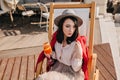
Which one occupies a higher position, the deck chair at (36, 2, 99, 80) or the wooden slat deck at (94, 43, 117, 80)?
the deck chair at (36, 2, 99, 80)

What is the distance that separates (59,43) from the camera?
10.3 ft

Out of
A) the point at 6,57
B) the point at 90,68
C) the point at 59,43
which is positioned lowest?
the point at 6,57

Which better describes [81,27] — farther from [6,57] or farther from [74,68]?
[6,57]

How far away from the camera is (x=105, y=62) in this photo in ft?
14.6

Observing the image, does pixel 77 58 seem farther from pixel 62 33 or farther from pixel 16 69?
pixel 16 69

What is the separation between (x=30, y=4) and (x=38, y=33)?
1.34m

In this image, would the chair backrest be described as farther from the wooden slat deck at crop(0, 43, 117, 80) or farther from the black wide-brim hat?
the wooden slat deck at crop(0, 43, 117, 80)

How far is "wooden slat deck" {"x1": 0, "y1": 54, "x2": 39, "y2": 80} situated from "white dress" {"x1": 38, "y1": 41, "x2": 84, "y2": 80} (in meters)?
0.96

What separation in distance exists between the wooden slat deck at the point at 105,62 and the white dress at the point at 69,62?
1.01 metres

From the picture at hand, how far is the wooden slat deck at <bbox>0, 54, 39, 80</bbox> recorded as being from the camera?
3981 millimetres

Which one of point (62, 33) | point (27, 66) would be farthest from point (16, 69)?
point (62, 33)

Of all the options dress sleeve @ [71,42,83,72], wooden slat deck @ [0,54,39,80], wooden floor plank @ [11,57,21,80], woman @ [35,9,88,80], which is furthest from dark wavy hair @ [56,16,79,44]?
wooden floor plank @ [11,57,21,80]

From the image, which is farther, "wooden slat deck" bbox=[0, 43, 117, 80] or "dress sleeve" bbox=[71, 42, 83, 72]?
"wooden slat deck" bbox=[0, 43, 117, 80]

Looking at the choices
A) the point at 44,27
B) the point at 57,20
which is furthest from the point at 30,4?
Result: the point at 57,20
